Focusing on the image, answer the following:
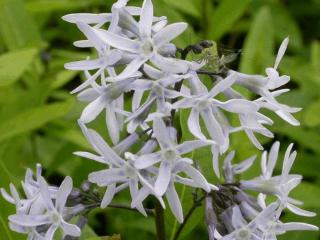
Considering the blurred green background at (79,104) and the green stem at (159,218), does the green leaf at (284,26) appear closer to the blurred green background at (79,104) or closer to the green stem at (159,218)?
the blurred green background at (79,104)

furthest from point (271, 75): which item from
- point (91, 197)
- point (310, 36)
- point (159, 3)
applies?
point (310, 36)

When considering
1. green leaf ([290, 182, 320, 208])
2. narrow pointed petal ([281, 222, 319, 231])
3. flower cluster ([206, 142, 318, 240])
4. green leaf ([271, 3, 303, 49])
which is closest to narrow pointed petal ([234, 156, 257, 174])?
flower cluster ([206, 142, 318, 240])

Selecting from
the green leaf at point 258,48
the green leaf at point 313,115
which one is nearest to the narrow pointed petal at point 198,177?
the green leaf at point 313,115

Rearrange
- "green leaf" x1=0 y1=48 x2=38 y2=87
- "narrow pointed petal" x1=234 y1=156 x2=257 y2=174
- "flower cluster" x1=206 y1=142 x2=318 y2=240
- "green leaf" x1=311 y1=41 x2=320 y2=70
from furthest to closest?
1. "green leaf" x1=311 y1=41 x2=320 y2=70
2. "green leaf" x1=0 y1=48 x2=38 y2=87
3. "narrow pointed petal" x1=234 y1=156 x2=257 y2=174
4. "flower cluster" x1=206 y1=142 x2=318 y2=240

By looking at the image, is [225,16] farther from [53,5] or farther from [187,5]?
[53,5]

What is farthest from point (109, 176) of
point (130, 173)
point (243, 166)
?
point (243, 166)

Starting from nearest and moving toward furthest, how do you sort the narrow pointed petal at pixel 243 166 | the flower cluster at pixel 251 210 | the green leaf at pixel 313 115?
the flower cluster at pixel 251 210, the narrow pointed petal at pixel 243 166, the green leaf at pixel 313 115

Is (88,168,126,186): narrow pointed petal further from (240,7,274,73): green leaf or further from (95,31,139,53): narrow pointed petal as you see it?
(240,7,274,73): green leaf
